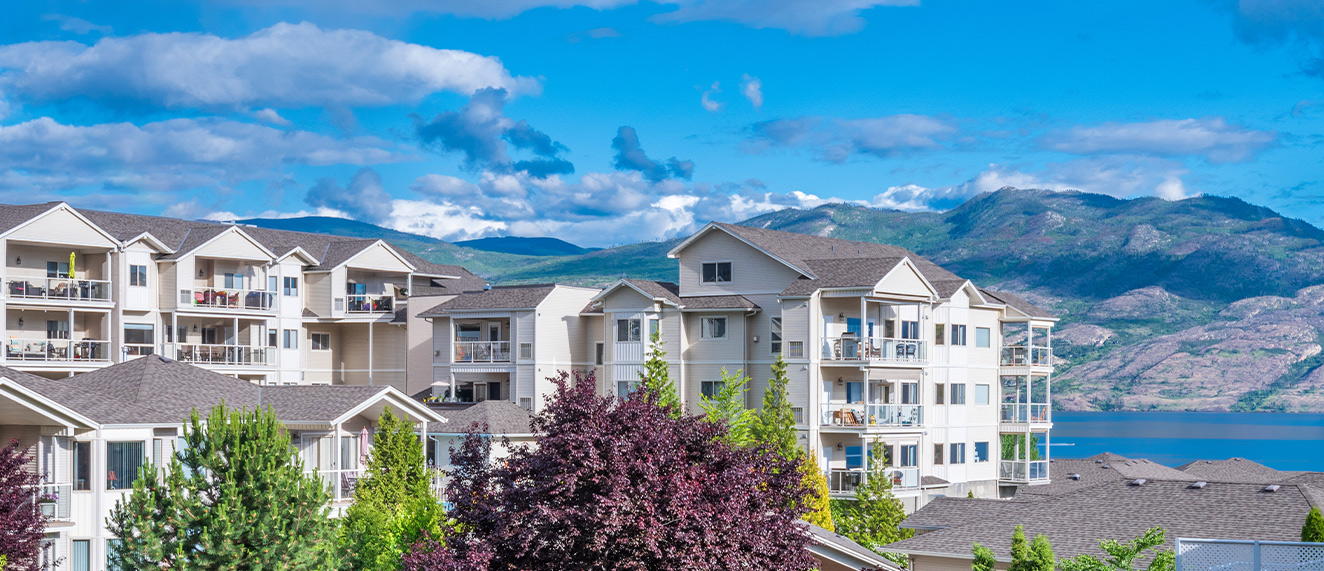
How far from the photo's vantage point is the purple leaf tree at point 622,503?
19172mm

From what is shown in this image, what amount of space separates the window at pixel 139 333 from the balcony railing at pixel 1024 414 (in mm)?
38824

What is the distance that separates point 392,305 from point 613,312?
638 inches

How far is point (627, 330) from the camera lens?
60.3 m

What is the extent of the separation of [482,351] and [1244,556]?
4390 cm

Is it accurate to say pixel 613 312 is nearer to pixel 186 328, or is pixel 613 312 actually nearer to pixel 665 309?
pixel 665 309

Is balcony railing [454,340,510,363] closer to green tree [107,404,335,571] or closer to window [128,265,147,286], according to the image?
window [128,265,147,286]

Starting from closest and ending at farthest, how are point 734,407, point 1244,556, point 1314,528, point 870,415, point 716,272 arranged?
point 1244,556, point 1314,528, point 734,407, point 870,415, point 716,272

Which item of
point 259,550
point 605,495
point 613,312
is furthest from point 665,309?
point 605,495

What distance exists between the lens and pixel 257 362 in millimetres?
66500

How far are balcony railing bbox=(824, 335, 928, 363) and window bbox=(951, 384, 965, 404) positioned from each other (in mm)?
4960

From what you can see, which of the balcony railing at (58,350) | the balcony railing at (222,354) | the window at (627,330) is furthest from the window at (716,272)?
the balcony railing at (58,350)

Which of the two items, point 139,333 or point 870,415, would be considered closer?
point 870,415

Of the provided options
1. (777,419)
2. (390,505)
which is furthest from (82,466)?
(777,419)

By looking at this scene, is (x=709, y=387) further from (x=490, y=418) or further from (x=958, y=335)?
(x=958, y=335)
